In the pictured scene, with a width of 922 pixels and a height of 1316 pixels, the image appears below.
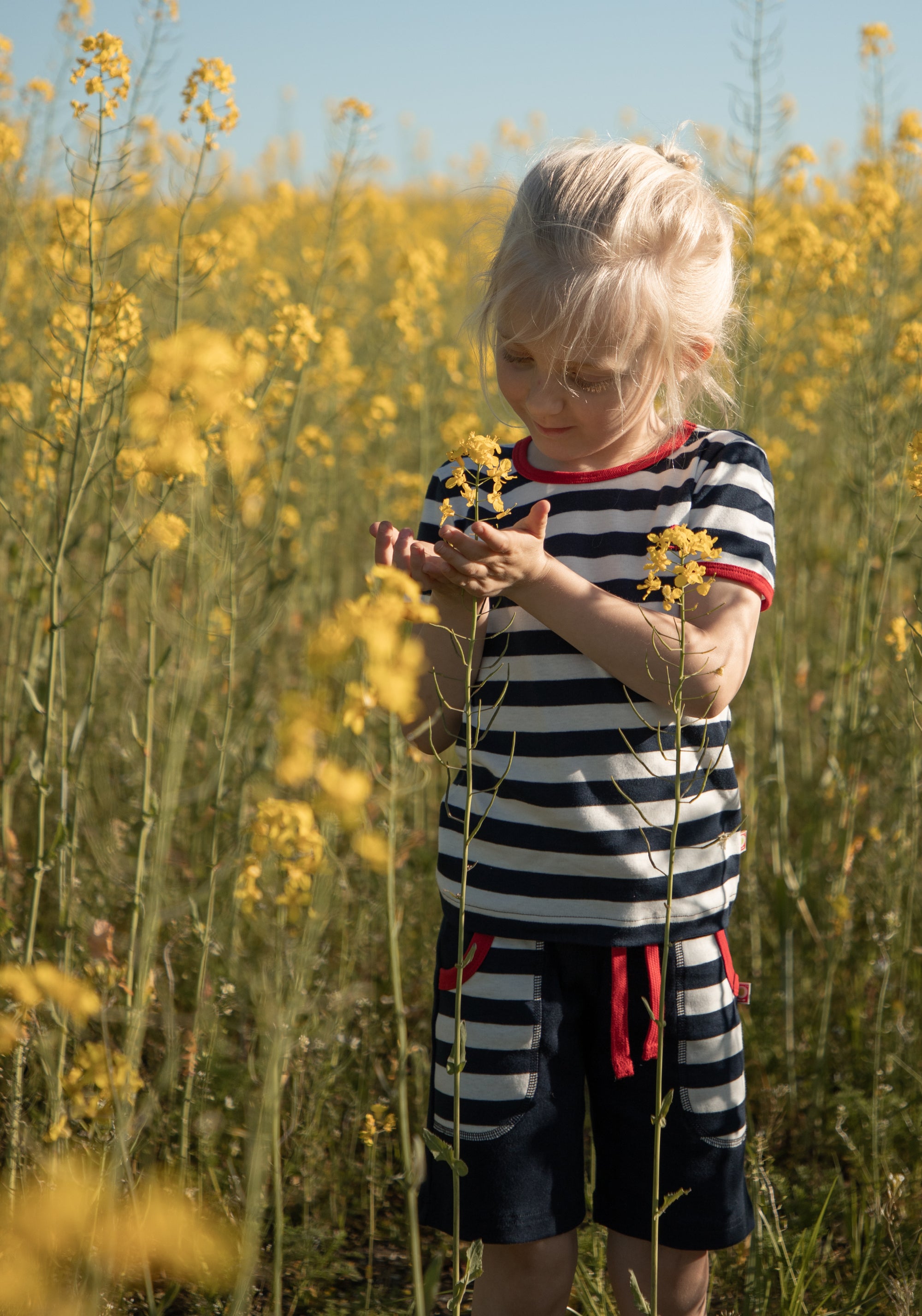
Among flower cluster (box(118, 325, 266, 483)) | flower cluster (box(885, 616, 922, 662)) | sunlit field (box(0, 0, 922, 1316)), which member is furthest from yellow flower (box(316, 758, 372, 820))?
flower cluster (box(885, 616, 922, 662))

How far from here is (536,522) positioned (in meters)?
1.14

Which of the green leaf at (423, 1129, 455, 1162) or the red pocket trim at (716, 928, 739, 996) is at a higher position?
the red pocket trim at (716, 928, 739, 996)

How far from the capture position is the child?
129cm

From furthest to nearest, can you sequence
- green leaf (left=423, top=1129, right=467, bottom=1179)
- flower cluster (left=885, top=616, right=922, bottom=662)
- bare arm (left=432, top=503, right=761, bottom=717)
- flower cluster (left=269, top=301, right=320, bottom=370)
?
1. flower cluster (left=269, top=301, right=320, bottom=370)
2. flower cluster (left=885, top=616, right=922, bottom=662)
3. bare arm (left=432, top=503, right=761, bottom=717)
4. green leaf (left=423, top=1129, right=467, bottom=1179)

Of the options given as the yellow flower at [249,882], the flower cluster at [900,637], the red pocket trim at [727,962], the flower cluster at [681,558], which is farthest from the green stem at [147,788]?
the flower cluster at [900,637]

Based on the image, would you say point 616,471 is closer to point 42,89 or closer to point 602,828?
point 602,828

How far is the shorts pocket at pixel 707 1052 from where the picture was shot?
4.31ft

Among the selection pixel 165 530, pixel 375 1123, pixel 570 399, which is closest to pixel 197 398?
pixel 570 399

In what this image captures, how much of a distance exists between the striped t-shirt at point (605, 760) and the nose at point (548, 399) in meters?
0.14

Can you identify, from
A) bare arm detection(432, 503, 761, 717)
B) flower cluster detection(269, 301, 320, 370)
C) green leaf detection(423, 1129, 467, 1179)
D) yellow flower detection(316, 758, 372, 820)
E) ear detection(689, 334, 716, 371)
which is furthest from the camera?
flower cluster detection(269, 301, 320, 370)

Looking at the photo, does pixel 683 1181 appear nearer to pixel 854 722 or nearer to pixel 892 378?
pixel 854 722

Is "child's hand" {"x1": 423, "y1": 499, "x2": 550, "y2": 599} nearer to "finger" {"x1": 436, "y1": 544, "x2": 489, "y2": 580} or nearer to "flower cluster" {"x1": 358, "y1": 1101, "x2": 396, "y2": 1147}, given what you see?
"finger" {"x1": 436, "y1": 544, "x2": 489, "y2": 580}

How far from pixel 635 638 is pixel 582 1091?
2.04 feet

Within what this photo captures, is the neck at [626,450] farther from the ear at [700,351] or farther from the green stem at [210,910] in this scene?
the green stem at [210,910]
